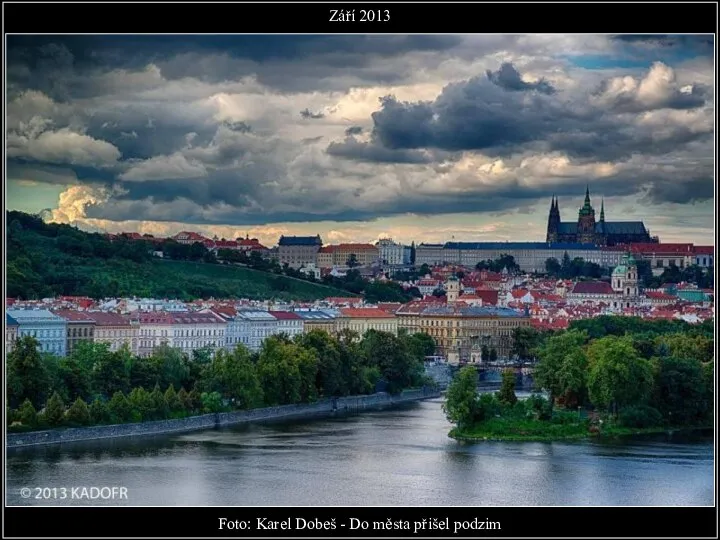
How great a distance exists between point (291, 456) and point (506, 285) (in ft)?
108

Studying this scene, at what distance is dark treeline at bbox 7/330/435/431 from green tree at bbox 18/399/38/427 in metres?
0.01

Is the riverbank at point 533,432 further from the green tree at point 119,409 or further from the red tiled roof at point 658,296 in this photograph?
the red tiled roof at point 658,296

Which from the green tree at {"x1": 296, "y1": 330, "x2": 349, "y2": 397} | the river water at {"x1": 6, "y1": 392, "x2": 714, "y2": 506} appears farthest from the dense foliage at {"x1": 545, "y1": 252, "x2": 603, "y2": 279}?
the river water at {"x1": 6, "y1": 392, "x2": 714, "y2": 506}

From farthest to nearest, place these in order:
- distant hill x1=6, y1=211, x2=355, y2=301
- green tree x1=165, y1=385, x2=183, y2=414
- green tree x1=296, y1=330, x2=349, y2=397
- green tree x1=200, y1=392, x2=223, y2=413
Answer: distant hill x1=6, y1=211, x2=355, y2=301 → green tree x1=296, y1=330, x2=349, y2=397 → green tree x1=200, y1=392, x2=223, y2=413 → green tree x1=165, y1=385, x2=183, y2=414

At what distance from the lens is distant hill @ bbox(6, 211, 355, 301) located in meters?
27.6

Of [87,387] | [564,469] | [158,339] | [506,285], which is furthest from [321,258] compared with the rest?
[564,469]

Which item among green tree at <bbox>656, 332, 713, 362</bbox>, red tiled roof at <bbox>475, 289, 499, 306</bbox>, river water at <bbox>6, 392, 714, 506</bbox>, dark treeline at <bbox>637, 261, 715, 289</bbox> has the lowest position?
river water at <bbox>6, 392, 714, 506</bbox>

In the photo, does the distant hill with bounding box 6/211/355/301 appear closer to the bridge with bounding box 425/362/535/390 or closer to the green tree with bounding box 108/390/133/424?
the bridge with bounding box 425/362/535/390

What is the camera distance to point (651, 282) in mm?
45406

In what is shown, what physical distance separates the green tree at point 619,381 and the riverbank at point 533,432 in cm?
47

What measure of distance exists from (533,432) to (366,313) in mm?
16501

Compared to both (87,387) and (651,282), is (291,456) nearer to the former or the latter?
(87,387)

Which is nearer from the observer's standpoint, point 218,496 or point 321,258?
point 218,496
